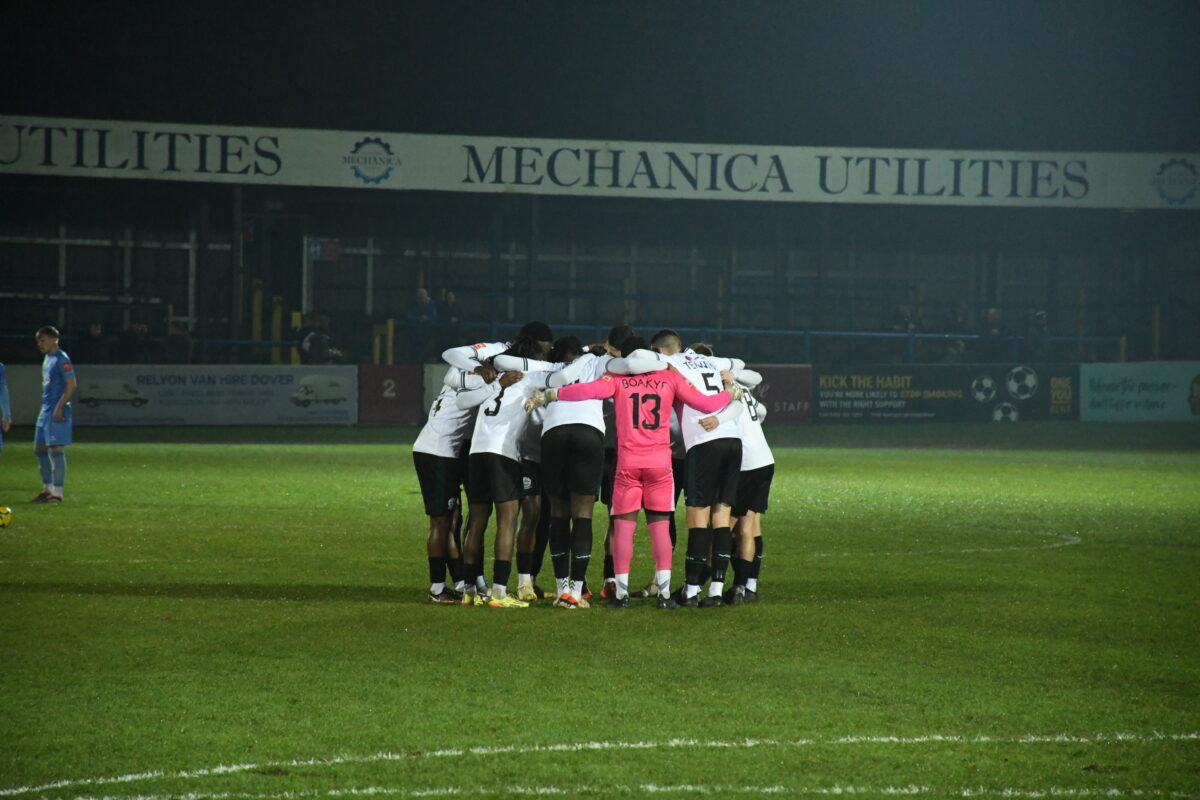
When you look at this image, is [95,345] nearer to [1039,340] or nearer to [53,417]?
[53,417]

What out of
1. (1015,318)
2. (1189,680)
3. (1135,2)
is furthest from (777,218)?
(1189,680)

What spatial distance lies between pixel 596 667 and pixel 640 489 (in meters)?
2.34

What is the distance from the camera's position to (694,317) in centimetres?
4288

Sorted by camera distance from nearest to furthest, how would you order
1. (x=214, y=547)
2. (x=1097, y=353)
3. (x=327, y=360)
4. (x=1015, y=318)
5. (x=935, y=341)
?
(x=214, y=547), (x=327, y=360), (x=935, y=341), (x=1097, y=353), (x=1015, y=318)

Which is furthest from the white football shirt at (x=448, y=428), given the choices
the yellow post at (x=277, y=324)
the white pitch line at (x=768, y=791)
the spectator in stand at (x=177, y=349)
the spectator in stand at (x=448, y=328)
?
the spectator in stand at (x=448, y=328)

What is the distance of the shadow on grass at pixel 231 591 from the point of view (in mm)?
10516

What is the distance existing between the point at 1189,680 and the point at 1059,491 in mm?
11927

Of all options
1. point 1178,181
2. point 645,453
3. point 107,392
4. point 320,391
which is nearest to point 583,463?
point 645,453

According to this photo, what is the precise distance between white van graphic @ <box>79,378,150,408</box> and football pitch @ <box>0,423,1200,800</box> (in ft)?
51.1

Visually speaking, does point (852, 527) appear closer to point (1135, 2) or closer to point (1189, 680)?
point (1189, 680)

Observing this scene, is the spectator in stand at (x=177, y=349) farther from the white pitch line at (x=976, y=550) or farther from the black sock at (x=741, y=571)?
the black sock at (x=741, y=571)

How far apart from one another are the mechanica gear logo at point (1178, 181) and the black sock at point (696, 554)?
101 ft

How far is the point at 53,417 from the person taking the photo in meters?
16.6

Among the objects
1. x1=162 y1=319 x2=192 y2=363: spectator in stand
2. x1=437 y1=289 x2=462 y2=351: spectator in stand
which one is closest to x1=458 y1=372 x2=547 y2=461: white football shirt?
x1=162 y1=319 x2=192 y2=363: spectator in stand
